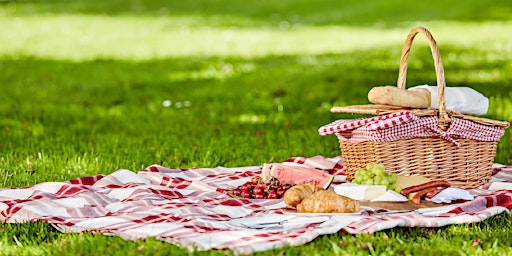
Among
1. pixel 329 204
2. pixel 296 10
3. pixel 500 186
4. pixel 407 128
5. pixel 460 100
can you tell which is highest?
pixel 296 10

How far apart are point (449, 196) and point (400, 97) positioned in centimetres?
62

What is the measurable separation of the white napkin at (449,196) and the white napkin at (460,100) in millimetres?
567

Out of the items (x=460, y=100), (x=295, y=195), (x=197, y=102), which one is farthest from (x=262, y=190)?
(x=197, y=102)

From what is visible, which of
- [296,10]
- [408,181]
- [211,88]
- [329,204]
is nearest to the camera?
[329,204]

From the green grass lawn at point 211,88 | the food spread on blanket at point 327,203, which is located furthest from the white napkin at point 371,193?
the green grass lawn at point 211,88

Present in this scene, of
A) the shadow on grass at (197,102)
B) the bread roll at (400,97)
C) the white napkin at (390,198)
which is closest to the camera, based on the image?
the white napkin at (390,198)

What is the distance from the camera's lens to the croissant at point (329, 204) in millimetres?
4098

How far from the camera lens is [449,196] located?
175 inches

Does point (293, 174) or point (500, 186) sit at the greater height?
point (293, 174)

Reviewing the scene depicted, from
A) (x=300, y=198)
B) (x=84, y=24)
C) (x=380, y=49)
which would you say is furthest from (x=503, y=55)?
(x=84, y=24)

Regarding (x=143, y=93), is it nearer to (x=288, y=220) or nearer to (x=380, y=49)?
(x=380, y=49)

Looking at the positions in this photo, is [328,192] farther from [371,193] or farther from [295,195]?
[371,193]

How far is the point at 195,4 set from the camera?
21.9m

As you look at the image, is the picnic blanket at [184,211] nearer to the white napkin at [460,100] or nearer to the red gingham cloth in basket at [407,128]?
the red gingham cloth in basket at [407,128]
